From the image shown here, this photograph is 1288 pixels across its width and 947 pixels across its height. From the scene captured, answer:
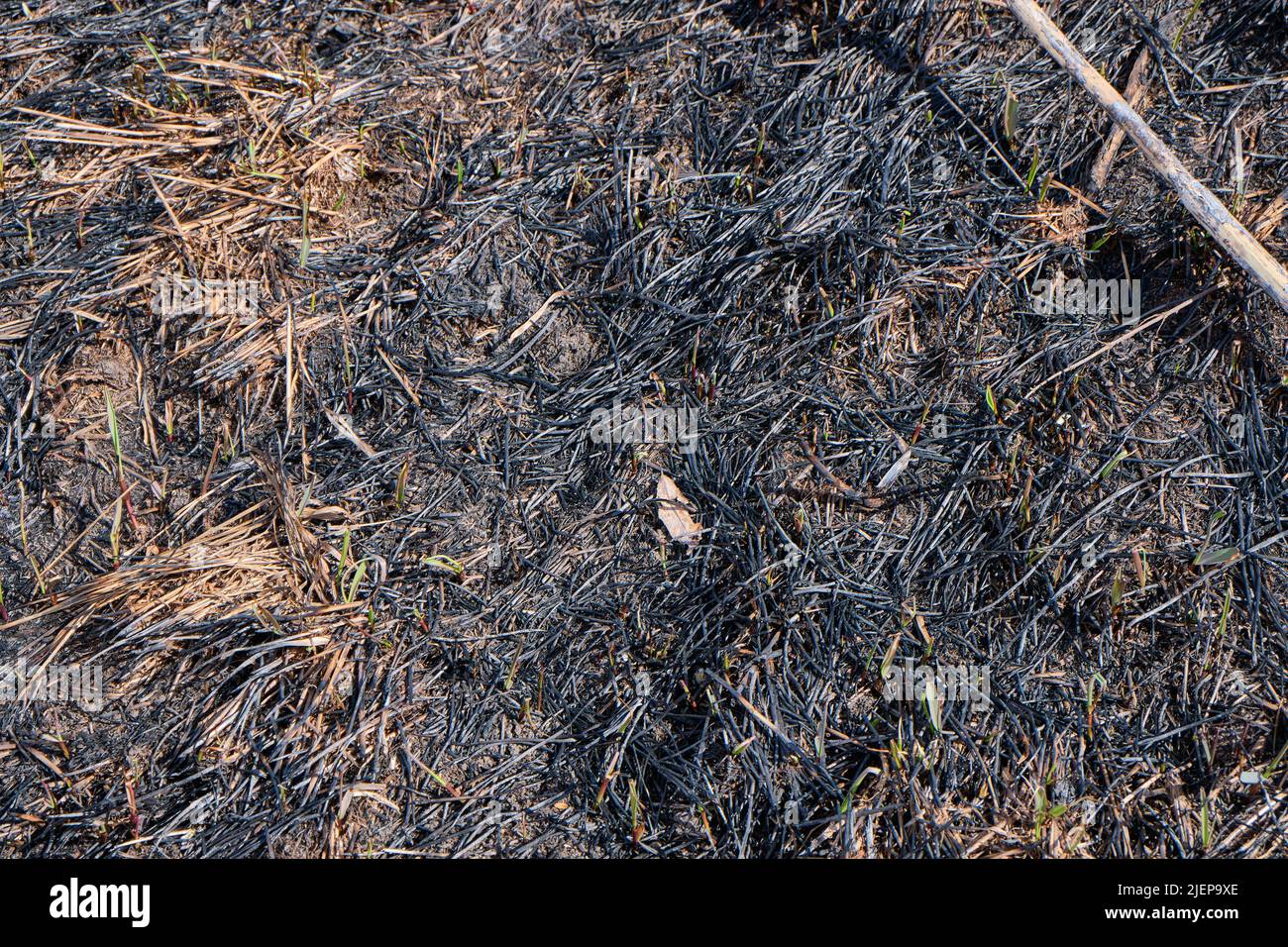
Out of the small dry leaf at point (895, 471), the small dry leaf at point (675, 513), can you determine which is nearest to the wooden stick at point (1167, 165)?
the small dry leaf at point (895, 471)

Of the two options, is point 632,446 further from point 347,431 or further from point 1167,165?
point 1167,165

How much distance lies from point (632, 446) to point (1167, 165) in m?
1.41

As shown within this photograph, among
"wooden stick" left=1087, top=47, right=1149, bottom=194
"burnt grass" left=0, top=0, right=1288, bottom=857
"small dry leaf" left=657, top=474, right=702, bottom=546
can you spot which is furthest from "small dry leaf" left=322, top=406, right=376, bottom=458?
"wooden stick" left=1087, top=47, right=1149, bottom=194

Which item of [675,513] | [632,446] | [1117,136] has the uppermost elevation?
[1117,136]

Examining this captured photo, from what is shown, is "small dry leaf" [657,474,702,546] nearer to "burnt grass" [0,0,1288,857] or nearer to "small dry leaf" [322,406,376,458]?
"burnt grass" [0,0,1288,857]

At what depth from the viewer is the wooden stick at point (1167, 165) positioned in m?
1.99

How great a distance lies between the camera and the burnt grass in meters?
1.86

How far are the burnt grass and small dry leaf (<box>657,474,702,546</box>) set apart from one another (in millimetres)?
21

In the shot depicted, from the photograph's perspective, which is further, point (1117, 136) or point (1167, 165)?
point (1117, 136)

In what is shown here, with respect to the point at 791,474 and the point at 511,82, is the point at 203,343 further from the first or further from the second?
the point at 791,474

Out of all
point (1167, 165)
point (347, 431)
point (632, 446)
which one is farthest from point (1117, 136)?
point (347, 431)

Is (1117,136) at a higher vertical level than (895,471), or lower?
higher

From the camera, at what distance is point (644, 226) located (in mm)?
2309

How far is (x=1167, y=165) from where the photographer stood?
208cm
